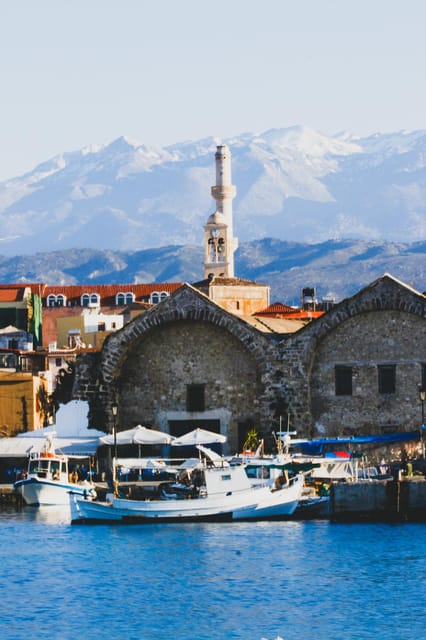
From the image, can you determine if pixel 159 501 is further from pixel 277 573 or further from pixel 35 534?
pixel 277 573

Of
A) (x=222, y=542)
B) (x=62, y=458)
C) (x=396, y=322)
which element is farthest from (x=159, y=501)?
(x=396, y=322)

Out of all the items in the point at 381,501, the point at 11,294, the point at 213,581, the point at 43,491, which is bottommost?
the point at 213,581

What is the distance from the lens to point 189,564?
6056 cm

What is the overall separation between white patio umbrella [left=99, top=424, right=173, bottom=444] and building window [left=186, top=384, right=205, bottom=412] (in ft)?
10.4

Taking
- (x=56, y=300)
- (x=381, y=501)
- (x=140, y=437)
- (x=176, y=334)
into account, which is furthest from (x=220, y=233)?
(x=381, y=501)

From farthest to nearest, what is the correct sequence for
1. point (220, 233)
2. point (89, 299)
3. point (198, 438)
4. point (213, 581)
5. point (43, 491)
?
point (89, 299) → point (220, 233) → point (43, 491) → point (198, 438) → point (213, 581)

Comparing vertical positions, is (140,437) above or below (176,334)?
below

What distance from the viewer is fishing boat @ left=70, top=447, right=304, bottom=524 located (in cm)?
6869

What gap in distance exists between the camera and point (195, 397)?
82.5 m

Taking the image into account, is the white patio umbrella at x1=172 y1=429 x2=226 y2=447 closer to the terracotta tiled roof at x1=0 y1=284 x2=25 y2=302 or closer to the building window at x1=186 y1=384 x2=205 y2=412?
the building window at x1=186 y1=384 x2=205 y2=412

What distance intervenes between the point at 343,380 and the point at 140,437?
10.6m

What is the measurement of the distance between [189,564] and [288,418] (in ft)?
65.2

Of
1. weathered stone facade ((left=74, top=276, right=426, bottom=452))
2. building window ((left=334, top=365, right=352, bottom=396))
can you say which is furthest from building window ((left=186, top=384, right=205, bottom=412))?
building window ((left=334, top=365, right=352, bottom=396))

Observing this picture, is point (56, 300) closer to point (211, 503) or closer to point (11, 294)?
point (11, 294)
